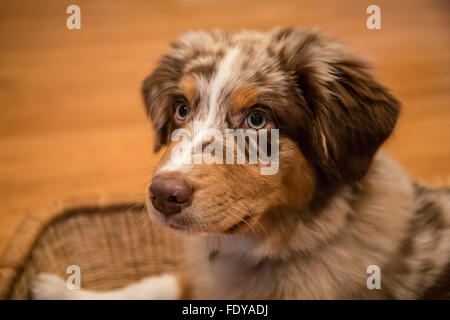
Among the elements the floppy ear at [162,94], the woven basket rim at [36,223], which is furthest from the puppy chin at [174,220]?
the floppy ear at [162,94]

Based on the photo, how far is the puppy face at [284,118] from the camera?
163cm

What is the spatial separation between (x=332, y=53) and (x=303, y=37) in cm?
13

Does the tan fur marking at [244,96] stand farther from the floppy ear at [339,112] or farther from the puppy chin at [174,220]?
the puppy chin at [174,220]

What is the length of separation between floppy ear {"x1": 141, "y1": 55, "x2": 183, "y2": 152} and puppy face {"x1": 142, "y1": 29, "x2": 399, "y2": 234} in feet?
0.49

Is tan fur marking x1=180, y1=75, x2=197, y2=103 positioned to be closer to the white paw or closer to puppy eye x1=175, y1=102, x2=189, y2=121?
puppy eye x1=175, y1=102, x2=189, y2=121

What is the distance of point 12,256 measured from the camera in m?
2.19

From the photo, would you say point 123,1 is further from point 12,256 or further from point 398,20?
point 12,256

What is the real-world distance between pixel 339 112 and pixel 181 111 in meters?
0.59

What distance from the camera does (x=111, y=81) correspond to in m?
4.04

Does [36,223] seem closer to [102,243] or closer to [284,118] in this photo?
[102,243]

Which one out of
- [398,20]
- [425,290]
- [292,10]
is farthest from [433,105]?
[425,290]

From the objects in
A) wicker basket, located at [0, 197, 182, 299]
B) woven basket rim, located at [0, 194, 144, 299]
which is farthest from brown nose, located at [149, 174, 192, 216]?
wicker basket, located at [0, 197, 182, 299]

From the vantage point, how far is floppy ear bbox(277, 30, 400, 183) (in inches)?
65.8

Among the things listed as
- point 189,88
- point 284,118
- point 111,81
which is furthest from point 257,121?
point 111,81
